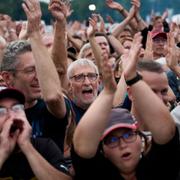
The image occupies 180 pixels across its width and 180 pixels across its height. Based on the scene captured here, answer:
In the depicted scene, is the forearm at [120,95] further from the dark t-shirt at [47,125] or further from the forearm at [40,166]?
the forearm at [40,166]

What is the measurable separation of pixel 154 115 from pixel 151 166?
11.7 inches

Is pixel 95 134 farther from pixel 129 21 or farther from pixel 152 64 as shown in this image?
pixel 129 21

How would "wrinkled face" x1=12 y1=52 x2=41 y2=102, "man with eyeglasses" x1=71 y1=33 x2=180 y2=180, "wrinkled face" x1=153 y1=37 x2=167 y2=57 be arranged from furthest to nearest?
"wrinkled face" x1=153 y1=37 x2=167 y2=57
"wrinkled face" x1=12 y1=52 x2=41 y2=102
"man with eyeglasses" x1=71 y1=33 x2=180 y2=180

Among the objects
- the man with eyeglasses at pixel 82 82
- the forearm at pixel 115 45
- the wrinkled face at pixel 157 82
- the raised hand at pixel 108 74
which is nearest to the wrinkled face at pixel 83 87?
the man with eyeglasses at pixel 82 82

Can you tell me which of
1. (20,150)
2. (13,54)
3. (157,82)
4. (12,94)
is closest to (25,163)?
(20,150)

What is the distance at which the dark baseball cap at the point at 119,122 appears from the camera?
491cm

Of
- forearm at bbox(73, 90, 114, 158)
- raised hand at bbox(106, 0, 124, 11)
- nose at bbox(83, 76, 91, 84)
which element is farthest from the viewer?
raised hand at bbox(106, 0, 124, 11)

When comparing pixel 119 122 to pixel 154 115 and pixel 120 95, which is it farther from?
pixel 120 95

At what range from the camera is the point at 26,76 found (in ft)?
20.4

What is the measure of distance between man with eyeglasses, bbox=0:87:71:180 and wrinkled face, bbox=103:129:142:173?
1.18 feet

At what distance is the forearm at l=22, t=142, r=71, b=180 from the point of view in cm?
504

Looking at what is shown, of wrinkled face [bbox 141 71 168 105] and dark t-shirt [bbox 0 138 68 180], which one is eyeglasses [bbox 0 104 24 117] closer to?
dark t-shirt [bbox 0 138 68 180]

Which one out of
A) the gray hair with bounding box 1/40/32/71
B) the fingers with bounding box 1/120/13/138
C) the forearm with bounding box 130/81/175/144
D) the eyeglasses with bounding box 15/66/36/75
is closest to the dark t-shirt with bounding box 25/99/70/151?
the eyeglasses with bounding box 15/66/36/75

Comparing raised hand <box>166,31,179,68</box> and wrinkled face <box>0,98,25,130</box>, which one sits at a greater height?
wrinkled face <box>0,98,25,130</box>
